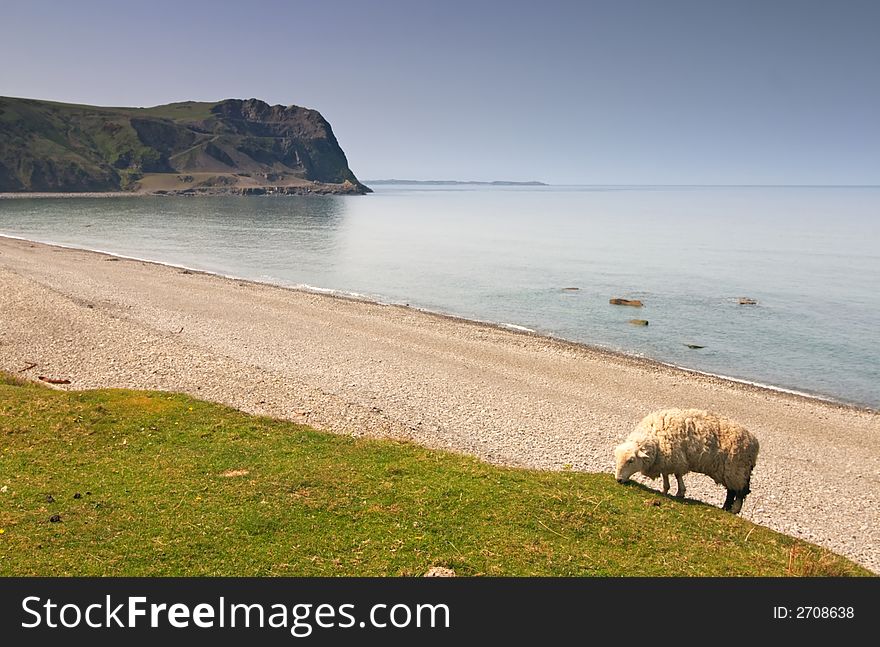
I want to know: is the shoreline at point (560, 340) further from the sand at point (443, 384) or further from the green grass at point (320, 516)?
the green grass at point (320, 516)

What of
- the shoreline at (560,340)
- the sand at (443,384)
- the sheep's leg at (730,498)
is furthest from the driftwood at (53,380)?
the shoreline at (560,340)

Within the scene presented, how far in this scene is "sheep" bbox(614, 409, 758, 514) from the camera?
1634 cm

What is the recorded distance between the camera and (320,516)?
13.4 m

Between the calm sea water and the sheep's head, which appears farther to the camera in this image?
the calm sea water

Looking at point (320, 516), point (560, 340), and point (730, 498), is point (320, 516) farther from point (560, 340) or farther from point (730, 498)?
point (560, 340)

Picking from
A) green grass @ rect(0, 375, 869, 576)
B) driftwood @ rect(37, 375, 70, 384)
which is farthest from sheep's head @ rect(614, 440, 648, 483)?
driftwood @ rect(37, 375, 70, 384)

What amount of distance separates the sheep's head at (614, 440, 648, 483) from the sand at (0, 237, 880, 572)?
323 inches

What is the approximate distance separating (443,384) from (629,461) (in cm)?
2065

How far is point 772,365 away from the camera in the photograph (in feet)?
153

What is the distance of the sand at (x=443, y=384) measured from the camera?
25.8m

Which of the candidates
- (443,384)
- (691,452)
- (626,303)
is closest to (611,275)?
(626,303)

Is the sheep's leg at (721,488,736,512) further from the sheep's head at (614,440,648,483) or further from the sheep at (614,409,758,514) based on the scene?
the sheep's head at (614,440,648,483)

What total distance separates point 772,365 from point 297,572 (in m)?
45.2

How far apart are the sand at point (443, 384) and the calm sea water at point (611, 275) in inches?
314
